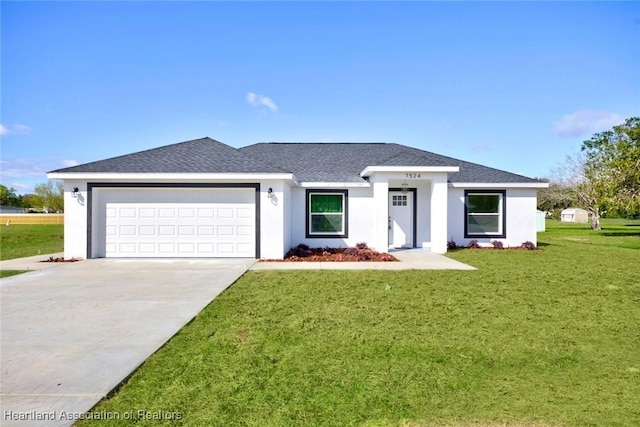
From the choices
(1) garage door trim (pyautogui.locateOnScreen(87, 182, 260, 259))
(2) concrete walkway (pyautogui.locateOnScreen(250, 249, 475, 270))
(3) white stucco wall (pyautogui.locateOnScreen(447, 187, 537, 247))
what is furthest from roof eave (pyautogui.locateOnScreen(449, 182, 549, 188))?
(1) garage door trim (pyautogui.locateOnScreen(87, 182, 260, 259))

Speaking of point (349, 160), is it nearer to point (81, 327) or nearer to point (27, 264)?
point (27, 264)

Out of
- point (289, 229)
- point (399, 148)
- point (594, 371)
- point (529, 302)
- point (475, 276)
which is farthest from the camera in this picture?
point (399, 148)

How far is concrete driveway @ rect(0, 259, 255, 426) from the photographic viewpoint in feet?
11.2

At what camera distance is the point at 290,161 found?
1805 centimetres

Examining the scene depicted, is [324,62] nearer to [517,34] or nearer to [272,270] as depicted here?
[517,34]

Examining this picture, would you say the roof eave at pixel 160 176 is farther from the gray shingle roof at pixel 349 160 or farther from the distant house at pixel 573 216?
the distant house at pixel 573 216

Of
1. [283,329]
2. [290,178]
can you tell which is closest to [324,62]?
[290,178]

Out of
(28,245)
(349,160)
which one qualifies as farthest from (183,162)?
(28,245)

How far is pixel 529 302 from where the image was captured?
23.5ft

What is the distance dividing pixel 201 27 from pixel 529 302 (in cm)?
1347

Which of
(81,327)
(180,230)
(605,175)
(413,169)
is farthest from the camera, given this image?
(605,175)

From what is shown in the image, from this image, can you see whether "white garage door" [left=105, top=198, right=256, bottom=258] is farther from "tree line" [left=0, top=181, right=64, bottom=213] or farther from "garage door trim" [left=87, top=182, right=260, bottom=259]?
"tree line" [left=0, top=181, right=64, bottom=213]

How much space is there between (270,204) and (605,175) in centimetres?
2780

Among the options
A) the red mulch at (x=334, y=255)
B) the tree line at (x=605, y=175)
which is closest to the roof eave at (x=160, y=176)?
the red mulch at (x=334, y=255)
